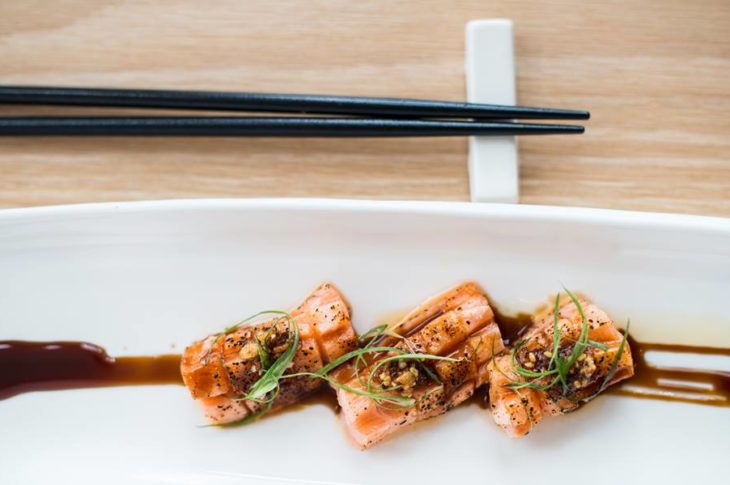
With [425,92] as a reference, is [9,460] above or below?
below

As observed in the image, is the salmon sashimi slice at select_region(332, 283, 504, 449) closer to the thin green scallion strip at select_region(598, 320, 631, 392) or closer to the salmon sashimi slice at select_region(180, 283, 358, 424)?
the salmon sashimi slice at select_region(180, 283, 358, 424)

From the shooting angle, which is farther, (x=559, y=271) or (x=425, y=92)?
(x=425, y=92)

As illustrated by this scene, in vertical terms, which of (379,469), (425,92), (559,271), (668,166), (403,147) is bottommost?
(379,469)

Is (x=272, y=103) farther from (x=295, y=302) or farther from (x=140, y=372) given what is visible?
(x=140, y=372)

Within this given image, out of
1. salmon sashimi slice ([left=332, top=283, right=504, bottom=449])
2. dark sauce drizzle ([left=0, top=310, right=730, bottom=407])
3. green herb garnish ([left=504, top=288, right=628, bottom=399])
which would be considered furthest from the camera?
dark sauce drizzle ([left=0, top=310, right=730, bottom=407])

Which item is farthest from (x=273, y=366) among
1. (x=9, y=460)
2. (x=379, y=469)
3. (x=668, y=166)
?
(x=668, y=166)

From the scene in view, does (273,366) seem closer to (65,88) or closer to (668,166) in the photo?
(65,88)

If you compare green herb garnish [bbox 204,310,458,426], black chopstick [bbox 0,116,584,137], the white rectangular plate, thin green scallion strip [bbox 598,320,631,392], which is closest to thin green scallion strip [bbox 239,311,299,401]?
green herb garnish [bbox 204,310,458,426]
